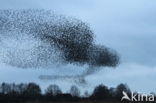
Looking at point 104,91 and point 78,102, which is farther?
point 104,91

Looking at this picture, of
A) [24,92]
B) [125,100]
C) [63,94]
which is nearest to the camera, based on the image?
[125,100]

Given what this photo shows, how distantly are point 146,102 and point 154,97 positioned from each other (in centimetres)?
828

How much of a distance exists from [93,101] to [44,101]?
618 centimetres

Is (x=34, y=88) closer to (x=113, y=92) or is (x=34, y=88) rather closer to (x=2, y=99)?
(x=113, y=92)

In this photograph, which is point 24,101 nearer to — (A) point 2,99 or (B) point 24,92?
(A) point 2,99

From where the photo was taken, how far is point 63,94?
92.6 meters

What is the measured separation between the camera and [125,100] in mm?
73188

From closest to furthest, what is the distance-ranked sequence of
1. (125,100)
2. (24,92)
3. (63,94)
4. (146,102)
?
(146,102), (125,100), (63,94), (24,92)

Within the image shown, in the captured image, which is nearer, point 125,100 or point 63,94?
point 125,100

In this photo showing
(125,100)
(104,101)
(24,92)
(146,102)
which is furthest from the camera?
(24,92)

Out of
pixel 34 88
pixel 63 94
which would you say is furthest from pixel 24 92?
pixel 63 94

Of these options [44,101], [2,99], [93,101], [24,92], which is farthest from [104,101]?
[24,92]

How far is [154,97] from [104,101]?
6.74 metres

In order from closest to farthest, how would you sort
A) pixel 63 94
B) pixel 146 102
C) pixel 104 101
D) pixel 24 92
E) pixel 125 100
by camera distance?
pixel 146 102, pixel 125 100, pixel 104 101, pixel 63 94, pixel 24 92
